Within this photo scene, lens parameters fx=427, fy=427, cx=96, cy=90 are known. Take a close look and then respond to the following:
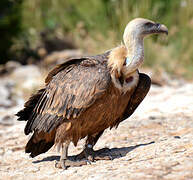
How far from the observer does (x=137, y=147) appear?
5199 millimetres

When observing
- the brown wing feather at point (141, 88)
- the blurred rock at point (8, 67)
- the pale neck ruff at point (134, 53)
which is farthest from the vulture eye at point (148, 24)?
the blurred rock at point (8, 67)

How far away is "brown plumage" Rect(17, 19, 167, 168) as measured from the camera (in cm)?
459

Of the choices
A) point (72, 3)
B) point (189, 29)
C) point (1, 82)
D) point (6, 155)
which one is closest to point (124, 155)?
point (6, 155)

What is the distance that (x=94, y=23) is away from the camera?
44.0 ft

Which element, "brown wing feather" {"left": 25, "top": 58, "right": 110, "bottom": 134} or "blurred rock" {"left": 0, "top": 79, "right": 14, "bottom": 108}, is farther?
"blurred rock" {"left": 0, "top": 79, "right": 14, "bottom": 108}

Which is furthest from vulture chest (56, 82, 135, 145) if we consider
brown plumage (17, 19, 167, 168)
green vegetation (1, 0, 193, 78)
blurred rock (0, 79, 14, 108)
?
green vegetation (1, 0, 193, 78)

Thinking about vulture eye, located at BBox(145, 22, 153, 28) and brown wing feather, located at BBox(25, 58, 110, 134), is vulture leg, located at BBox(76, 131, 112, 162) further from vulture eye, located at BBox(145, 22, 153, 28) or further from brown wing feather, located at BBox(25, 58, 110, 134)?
vulture eye, located at BBox(145, 22, 153, 28)

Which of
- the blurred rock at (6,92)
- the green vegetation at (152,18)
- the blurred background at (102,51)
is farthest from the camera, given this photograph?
the green vegetation at (152,18)

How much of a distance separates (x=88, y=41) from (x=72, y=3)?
1.69 meters

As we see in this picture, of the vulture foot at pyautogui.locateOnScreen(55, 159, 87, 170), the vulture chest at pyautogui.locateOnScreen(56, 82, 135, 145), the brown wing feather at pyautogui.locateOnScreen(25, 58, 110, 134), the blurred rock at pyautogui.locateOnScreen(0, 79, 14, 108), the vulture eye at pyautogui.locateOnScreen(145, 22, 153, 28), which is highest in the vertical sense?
the blurred rock at pyautogui.locateOnScreen(0, 79, 14, 108)

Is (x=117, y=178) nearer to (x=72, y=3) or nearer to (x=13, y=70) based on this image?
(x=13, y=70)

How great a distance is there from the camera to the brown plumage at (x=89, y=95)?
15.1 feet

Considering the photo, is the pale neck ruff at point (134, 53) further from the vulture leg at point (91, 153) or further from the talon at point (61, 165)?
the talon at point (61, 165)

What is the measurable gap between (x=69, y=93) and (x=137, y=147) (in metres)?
1.13
